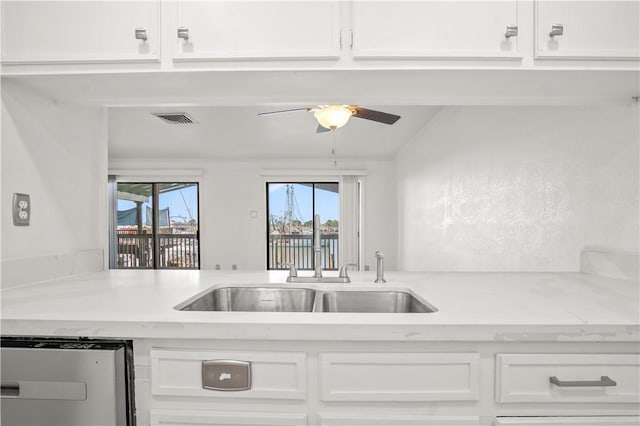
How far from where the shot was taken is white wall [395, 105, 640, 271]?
154cm

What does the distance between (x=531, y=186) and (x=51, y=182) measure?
2586 millimetres

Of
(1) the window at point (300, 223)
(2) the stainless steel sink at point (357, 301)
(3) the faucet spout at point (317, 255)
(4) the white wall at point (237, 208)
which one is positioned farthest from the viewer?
(1) the window at point (300, 223)

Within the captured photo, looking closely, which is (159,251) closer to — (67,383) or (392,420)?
(67,383)

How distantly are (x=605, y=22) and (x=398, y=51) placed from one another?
2.16 ft

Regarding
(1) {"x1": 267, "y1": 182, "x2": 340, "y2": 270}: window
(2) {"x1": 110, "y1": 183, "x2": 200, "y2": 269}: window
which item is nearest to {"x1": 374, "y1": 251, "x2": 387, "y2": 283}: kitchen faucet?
(1) {"x1": 267, "y1": 182, "x2": 340, "y2": 270}: window

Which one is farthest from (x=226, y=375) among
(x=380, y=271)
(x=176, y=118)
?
(x=176, y=118)

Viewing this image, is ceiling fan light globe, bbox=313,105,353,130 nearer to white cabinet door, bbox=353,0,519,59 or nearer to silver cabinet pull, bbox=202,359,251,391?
white cabinet door, bbox=353,0,519,59

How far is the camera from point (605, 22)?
1079mm

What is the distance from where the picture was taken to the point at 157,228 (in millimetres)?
7289

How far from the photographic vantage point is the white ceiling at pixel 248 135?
3830 mm

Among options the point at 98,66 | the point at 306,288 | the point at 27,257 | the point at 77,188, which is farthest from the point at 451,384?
the point at 77,188

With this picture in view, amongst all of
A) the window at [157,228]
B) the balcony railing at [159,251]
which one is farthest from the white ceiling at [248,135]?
the balcony railing at [159,251]

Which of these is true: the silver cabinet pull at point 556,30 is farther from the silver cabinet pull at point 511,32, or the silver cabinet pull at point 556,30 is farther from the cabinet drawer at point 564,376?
the cabinet drawer at point 564,376

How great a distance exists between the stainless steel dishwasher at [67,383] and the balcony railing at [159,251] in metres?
6.67
